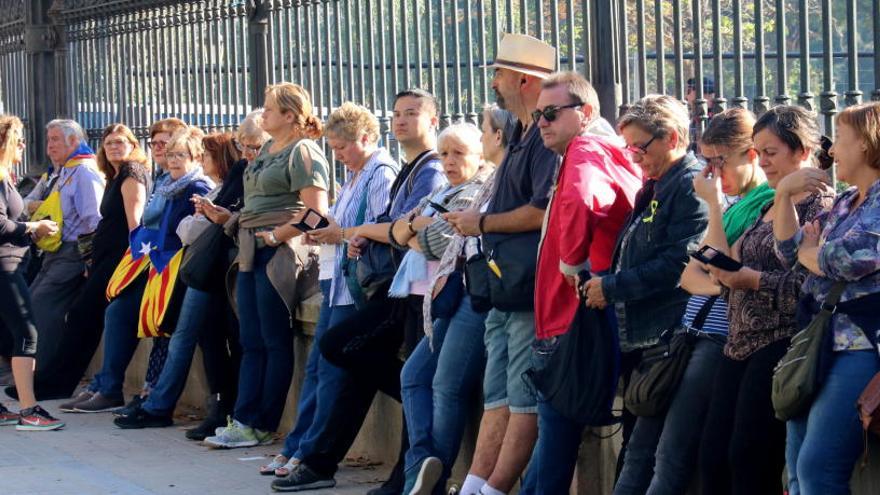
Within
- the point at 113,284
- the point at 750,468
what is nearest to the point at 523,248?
the point at 750,468

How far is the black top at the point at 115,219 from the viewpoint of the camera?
10625mm

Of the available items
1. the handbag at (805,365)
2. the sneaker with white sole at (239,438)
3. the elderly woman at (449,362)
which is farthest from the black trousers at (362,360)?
the handbag at (805,365)

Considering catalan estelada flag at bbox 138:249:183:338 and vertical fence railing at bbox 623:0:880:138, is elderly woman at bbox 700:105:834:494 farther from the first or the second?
catalan estelada flag at bbox 138:249:183:338

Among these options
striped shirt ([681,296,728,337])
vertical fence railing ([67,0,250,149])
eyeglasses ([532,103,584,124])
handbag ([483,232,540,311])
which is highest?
vertical fence railing ([67,0,250,149])

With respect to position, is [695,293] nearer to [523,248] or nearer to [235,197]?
[523,248]

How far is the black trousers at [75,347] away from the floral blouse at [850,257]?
7.04 m

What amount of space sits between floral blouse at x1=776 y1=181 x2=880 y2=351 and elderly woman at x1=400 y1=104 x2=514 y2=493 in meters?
2.00

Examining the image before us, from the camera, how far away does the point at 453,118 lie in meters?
9.20

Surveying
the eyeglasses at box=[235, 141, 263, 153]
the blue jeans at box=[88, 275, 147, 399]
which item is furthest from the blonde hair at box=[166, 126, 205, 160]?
the blue jeans at box=[88, 275, 147, 399]

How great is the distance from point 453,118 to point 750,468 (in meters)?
4.26

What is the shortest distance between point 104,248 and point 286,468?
11.4ft

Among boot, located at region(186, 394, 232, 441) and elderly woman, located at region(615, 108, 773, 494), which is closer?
elderly woman, located at region(615, 108, 773, 494)

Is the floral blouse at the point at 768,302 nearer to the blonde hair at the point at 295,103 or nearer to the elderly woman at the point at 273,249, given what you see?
the elderly woman at the point at 273,249

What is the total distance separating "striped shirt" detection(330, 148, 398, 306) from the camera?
798 centimetres
